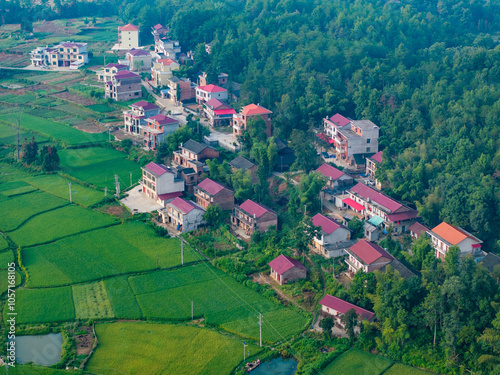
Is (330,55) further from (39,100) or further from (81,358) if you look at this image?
(81,358)

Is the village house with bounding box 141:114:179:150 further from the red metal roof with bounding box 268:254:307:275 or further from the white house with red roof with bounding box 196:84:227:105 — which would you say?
the red metal roof with bounding box 268:254:307:275

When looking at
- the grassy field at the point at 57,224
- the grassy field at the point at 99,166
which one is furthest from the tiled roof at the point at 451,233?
the grassy field at the point at 99,166

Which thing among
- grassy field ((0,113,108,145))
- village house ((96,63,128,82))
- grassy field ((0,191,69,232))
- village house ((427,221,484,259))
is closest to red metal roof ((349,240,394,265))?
village house ((427,221,484,259))

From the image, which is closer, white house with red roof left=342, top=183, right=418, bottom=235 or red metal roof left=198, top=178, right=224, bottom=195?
white house with red roof left=342, top=183, right=418, bottom=235

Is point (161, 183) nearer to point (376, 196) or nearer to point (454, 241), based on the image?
point (376, 196)

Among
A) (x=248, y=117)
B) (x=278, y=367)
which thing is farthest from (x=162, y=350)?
(x=248, y=117)
